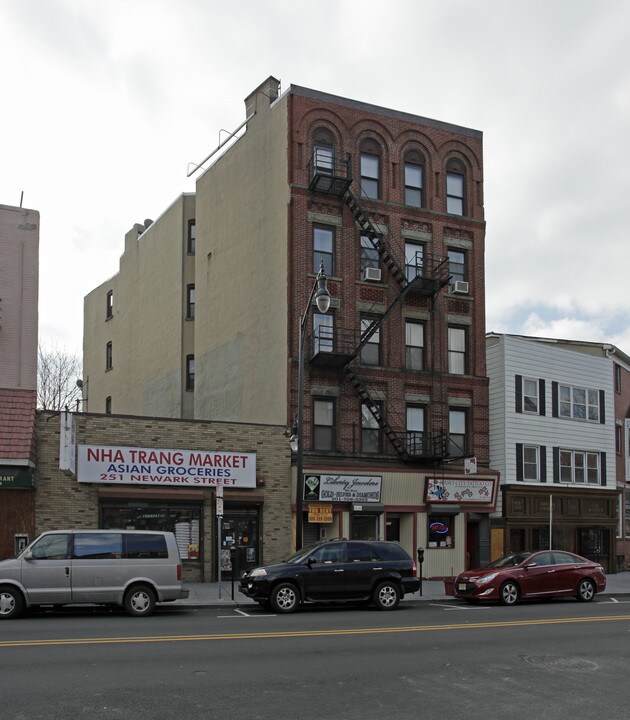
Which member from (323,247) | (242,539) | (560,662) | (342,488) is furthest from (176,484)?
(560,662)

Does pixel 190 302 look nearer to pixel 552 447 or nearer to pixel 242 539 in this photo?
pixel 242 539

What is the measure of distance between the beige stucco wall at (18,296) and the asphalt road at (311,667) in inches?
361

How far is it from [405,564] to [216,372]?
17088 mm

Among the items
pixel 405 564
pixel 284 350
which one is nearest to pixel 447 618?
pixel 405 564

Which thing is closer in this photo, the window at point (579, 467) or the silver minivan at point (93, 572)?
the silver minivan at point (93, 572)

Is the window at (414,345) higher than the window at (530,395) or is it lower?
higher

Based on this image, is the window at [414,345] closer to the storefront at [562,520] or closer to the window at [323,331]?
the window at [323,331]

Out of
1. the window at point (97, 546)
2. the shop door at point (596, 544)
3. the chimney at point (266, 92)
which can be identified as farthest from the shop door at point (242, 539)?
the chimney at point (266, 92)

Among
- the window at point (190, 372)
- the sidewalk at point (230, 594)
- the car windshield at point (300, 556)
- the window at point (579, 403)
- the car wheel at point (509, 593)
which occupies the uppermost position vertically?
the window at point (190, 372)

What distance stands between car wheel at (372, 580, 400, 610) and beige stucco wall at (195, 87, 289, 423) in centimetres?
1037

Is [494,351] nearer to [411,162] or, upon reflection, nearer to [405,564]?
[411,162]

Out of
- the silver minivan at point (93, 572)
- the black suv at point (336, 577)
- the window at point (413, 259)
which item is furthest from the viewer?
the window at point (413, 259)

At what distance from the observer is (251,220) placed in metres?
33.6

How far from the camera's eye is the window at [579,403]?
3566cm
